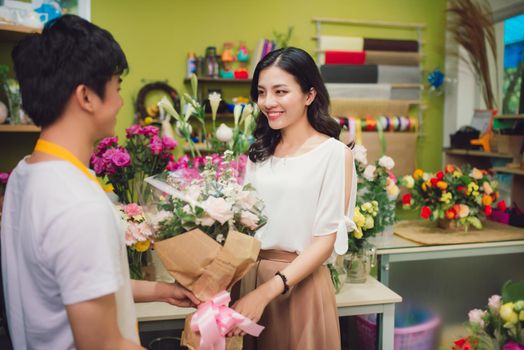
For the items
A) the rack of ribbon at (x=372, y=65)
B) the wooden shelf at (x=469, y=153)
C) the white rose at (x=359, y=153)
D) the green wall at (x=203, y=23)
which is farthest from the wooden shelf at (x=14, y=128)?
the wooden shelf at (x=469, y=153)

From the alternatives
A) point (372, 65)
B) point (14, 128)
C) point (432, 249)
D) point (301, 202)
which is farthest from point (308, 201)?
point (372, 65)

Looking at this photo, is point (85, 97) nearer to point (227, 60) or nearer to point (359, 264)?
point (359, 264)

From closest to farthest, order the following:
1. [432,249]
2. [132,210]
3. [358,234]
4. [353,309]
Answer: [132,210], [353,309], [358,234], [432,249]

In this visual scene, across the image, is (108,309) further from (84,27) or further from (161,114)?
(161,114)

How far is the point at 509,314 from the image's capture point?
39.9 inches

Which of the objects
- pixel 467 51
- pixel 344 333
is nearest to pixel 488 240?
pixel 344 333

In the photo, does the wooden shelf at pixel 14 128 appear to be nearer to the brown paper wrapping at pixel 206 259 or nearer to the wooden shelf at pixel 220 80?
the wooden shelf at pixel 220 80

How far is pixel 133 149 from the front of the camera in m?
2.06

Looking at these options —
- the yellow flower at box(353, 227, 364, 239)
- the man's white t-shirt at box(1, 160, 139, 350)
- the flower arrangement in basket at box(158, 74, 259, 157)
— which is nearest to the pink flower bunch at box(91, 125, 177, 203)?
the flower arrangement in basket at box(158, 74, 259, 157)

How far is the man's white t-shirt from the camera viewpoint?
741mm

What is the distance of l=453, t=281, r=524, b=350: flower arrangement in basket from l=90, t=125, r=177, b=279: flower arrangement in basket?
45.3 inches

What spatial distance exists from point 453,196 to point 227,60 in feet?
7.63

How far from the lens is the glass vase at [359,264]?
2010 millimetres

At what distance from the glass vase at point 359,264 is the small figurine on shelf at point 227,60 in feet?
8.18
